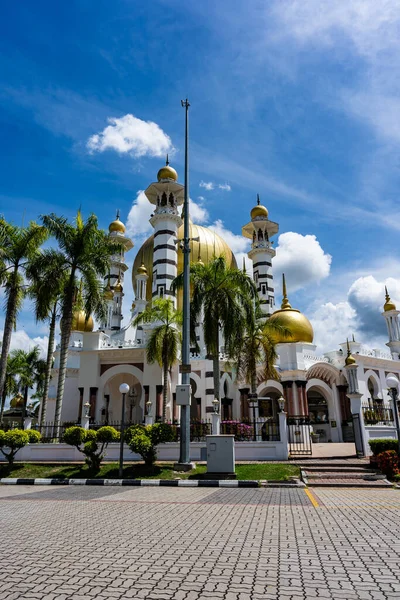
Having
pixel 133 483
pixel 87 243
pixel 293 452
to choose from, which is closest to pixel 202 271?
pixel 87 243

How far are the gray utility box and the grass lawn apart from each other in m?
0.49

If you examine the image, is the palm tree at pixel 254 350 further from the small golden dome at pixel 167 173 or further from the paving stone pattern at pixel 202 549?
the small golden dome at pixel 167 173

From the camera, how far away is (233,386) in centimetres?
3544

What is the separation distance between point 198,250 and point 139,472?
33500mm

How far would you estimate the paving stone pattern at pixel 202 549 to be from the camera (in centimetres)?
436

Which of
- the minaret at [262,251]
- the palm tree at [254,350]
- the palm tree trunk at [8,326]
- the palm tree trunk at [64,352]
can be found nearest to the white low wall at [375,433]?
the palm tree at [254,350]

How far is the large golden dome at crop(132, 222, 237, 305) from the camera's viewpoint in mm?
46594

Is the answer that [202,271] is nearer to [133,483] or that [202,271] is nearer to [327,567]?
[133,483]

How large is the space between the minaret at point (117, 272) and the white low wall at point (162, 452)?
85.8 ft

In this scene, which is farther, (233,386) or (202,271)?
(233,386)

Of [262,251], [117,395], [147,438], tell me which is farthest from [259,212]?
[147,438]

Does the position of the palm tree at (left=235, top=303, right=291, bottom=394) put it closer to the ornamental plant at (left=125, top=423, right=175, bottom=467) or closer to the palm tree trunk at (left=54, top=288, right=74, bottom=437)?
the ornamental plant at (left=125, top=423, right=175, bottom=467)

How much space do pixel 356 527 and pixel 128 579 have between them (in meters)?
4.23

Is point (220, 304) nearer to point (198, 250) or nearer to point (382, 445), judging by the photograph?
point (382, 445)
